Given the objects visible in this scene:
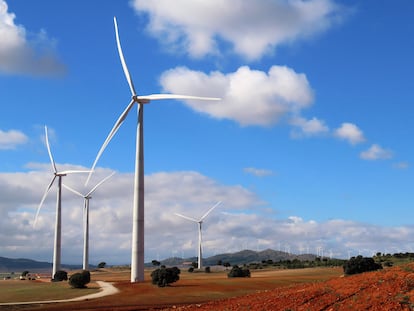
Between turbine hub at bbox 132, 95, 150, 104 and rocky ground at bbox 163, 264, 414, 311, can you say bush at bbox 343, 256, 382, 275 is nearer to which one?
rocky ground at bbox 163, 264, 414, 311

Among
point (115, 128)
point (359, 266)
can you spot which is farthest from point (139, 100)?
point (359, 266)

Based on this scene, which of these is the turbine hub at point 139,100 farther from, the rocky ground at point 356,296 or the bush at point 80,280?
the rocky ground at point 356,296

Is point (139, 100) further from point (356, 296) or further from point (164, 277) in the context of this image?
point (356, 296)

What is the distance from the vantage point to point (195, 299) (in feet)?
188

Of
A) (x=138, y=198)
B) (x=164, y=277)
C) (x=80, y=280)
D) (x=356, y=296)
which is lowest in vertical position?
(x=356, y=296)

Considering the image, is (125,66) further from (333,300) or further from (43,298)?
(333,300)

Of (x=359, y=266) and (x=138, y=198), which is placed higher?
(x=138, y=198)

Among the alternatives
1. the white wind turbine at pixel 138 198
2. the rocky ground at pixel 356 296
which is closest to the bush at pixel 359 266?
the rocky ground at pixel 356 296

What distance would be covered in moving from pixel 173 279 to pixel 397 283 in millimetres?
46086

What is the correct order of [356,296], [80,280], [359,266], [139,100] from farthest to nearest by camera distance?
[139,100], [80,280], [359,266], [356,296]

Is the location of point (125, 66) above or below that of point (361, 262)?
above

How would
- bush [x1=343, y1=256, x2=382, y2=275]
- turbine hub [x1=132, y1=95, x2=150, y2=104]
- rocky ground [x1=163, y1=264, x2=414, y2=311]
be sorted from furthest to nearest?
turbine hub [x1=132, y1=95, x2=150, y2=104]
bush [x1=343, y1=256, x2=382, y2=275]
rocky ground [x1=163, y1=264, x2=414, y2=311]

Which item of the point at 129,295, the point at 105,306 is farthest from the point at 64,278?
the point at 105,306

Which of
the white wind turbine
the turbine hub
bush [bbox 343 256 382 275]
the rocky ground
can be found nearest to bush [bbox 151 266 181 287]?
the white wind turbine
